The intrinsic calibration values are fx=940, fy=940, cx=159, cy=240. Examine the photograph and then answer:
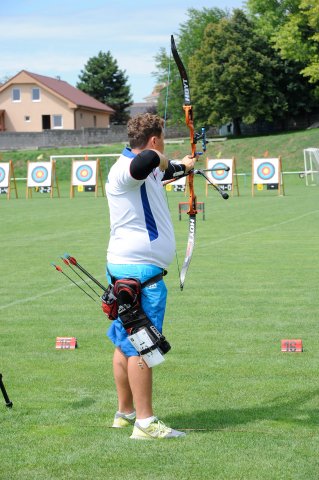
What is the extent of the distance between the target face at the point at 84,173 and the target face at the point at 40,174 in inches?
52.3

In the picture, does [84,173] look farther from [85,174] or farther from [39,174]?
[39,174]

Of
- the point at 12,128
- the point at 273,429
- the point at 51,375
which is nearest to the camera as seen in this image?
the point at 273,429

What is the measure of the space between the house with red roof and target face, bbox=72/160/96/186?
187ft

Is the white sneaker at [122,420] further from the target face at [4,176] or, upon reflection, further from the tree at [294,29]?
the tree at [294,29]

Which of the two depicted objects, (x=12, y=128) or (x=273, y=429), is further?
(x=12, y=128)

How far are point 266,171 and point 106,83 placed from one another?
3055 inches

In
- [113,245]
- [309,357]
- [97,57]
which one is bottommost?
[309,357]

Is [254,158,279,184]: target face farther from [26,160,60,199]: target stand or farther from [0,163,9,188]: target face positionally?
[0,163,9,188]: target face

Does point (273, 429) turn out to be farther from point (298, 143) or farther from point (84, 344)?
point (298, 143)

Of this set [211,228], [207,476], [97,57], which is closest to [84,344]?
[207,476]

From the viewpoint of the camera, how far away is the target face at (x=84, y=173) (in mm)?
40469

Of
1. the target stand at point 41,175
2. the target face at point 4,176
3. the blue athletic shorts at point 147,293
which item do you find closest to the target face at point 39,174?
the target stand at point 41,175

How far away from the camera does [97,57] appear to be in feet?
368

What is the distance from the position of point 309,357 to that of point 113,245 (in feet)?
9.13
